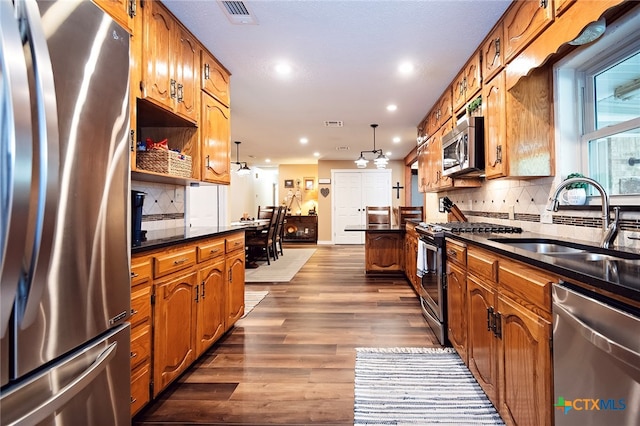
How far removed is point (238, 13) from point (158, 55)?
24.5 inches

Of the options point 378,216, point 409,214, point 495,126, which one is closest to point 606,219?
point 495,126

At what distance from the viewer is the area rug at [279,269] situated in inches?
185

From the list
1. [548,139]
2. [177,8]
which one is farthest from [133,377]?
[548,139]

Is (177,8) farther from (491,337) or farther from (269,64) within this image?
(491,337)

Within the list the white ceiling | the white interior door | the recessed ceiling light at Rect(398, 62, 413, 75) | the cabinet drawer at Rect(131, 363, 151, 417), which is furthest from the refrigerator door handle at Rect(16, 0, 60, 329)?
the white interior door

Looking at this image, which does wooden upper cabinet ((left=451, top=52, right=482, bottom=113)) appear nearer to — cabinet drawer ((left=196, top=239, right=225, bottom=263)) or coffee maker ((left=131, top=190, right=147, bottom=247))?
cabinet drawer ((left=196, top=239, right=225, bottom=263))

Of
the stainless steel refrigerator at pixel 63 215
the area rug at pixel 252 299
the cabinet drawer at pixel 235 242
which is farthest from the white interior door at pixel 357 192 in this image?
the stainless steel refrigerator at pixel 63 215

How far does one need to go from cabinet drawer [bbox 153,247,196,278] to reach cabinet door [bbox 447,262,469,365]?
5.75 feet

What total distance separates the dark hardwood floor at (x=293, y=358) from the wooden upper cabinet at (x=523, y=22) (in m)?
2.23

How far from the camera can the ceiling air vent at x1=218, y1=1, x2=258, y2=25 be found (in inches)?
80.8

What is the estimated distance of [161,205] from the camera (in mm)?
2600

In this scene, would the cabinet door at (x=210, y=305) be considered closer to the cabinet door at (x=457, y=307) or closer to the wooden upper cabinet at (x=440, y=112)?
the cabinet door at (x=457, y=307)

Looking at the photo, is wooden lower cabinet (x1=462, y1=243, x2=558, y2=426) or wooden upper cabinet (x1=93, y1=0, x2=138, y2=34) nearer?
wooden lower cabinet (x1=462, y1=243, x2=558, y2=426)

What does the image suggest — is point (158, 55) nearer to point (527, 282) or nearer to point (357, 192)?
point (527, 282)
